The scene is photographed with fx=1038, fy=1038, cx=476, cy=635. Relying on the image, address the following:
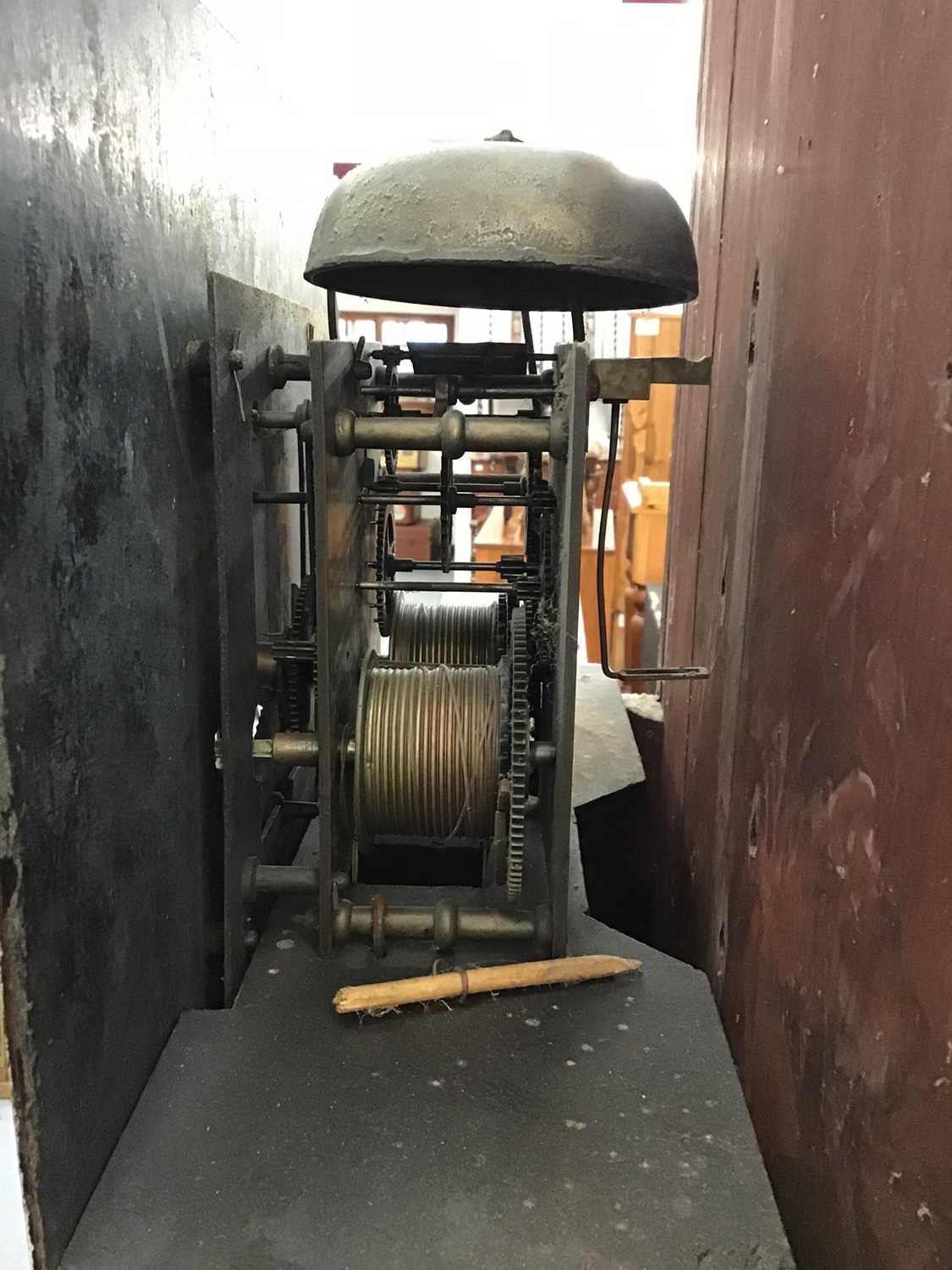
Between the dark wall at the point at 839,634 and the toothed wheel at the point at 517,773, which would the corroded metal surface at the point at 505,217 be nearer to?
the dark wall at the point at 839,634

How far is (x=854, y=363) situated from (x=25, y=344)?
0.91 meters

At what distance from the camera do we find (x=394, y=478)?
2.19 metres

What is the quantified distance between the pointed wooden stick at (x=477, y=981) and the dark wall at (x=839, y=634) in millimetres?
238

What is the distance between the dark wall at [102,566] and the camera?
985 mm

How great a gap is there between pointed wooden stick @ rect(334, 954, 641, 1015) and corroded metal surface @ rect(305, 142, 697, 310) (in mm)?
1007

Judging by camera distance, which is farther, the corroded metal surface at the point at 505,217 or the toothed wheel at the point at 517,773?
the toothed wheel at the point at 517,773

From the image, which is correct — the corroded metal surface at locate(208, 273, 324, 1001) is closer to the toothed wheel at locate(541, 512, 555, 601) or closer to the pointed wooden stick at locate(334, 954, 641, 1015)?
the pointed wooden stick at locate(334, 954, 641, 1015)

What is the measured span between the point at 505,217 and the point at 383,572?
114cm

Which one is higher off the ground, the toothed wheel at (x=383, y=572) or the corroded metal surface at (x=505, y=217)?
the corroded metal surface at (x=505, y=217)

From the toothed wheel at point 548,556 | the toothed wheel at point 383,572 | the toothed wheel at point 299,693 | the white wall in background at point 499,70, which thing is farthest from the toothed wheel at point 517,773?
the white wall in background at point 499,70

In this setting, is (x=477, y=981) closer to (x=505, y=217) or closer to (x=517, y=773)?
(x=517, y=773)

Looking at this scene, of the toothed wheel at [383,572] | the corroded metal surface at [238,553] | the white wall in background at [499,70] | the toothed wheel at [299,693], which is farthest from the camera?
the white wall in background at [499,70]

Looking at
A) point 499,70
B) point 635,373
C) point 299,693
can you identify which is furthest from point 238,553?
point 499,70

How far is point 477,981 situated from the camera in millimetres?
1533
